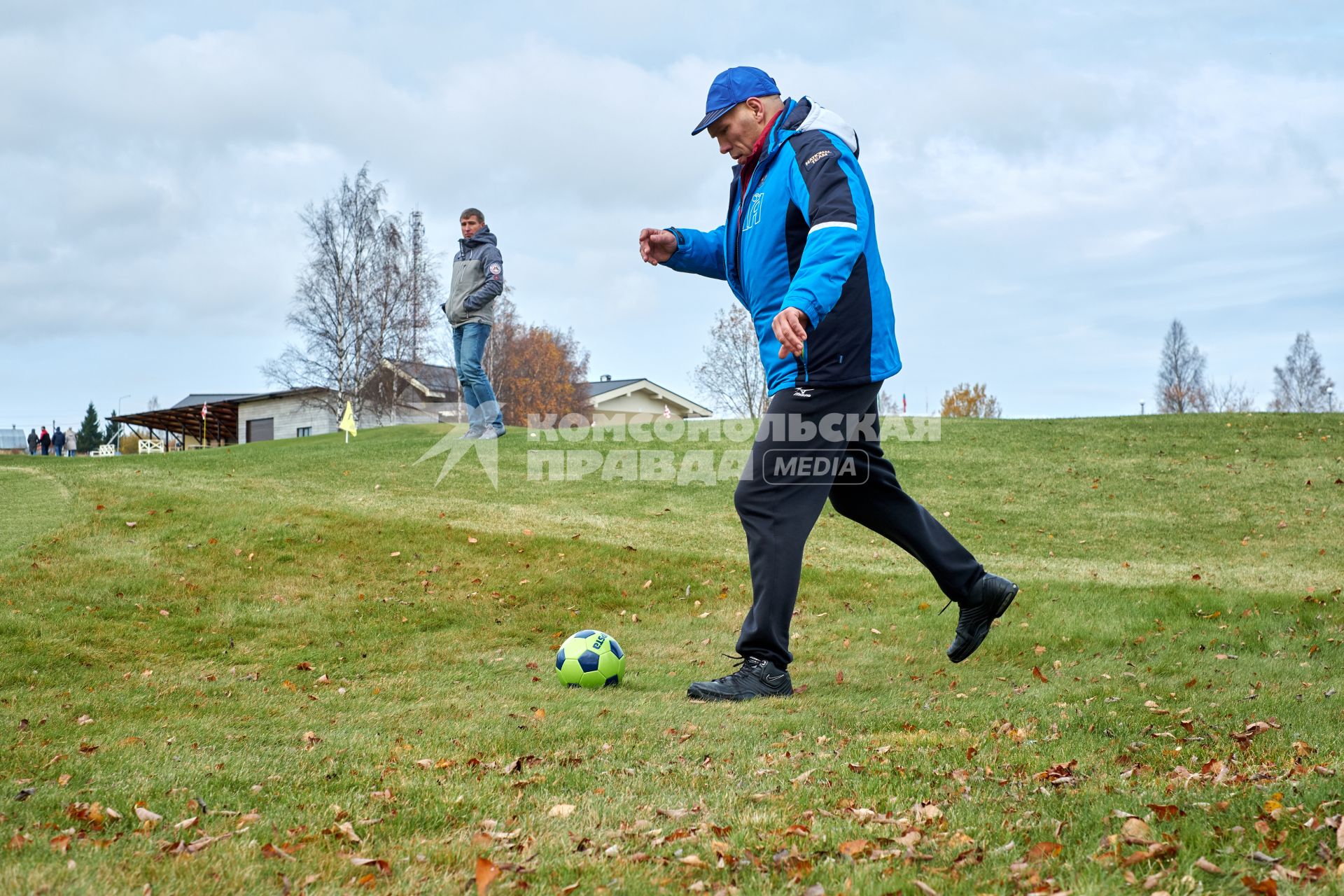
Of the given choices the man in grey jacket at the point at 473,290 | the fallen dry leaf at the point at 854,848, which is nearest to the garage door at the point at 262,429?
the man in grey jacket at the point at 473,290

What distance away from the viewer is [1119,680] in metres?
5.06

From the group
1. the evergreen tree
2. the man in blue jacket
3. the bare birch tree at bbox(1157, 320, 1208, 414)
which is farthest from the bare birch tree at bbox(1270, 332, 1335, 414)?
the evergreen tree

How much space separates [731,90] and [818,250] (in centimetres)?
104

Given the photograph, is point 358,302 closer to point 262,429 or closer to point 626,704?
point 262,429

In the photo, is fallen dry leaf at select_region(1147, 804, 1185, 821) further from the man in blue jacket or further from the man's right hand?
the man's right hand

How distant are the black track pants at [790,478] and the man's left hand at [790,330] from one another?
55cm

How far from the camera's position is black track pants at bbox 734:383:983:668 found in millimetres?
4496

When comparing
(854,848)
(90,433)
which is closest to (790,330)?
(854,848)

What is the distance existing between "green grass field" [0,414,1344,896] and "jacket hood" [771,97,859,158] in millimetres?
2704

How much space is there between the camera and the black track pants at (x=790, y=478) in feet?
14.8

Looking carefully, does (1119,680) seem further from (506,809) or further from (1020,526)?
(1020,526)

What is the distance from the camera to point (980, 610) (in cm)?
507

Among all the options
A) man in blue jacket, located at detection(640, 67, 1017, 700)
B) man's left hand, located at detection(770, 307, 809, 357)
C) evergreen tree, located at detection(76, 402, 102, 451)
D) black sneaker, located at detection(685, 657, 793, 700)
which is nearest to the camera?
Answer: man's left hand, located at detection(770, 307, 809, 357)

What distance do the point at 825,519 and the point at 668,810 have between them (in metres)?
9.22
